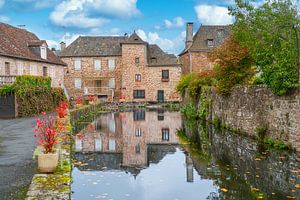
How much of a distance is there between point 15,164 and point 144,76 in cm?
4114

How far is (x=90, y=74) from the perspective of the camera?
168 ft

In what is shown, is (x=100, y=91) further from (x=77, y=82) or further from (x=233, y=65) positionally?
(x=233, y=65)

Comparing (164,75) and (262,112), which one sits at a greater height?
(164,75)

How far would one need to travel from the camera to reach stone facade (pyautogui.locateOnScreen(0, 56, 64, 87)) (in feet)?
87.0

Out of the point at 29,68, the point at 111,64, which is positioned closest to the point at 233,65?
the point at 29,68

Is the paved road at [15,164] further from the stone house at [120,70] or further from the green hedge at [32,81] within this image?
the stone house at [120,70]

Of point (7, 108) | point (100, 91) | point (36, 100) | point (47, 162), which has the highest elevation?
point (100, 91)

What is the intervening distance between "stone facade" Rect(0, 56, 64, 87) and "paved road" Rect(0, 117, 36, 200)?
13.8 m

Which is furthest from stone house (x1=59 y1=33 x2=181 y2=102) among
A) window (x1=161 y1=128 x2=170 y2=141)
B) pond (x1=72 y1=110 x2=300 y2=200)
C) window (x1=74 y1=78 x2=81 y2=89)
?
pond (x1=72 y1=110 x2=300 y2=200)

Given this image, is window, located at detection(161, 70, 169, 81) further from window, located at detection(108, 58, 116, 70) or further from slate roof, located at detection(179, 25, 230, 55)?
window, located at detection(108, 58, 116, 70)

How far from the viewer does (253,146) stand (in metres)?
12.6

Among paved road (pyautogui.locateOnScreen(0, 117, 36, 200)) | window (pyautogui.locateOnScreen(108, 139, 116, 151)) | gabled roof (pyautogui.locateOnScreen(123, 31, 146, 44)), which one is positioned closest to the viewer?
paved road (pyautogui.locateOnScreen(0, 117, 36, 200))

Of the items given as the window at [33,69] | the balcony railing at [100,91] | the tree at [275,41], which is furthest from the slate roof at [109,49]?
the tree at [275,41]

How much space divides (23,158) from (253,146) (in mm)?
7882
